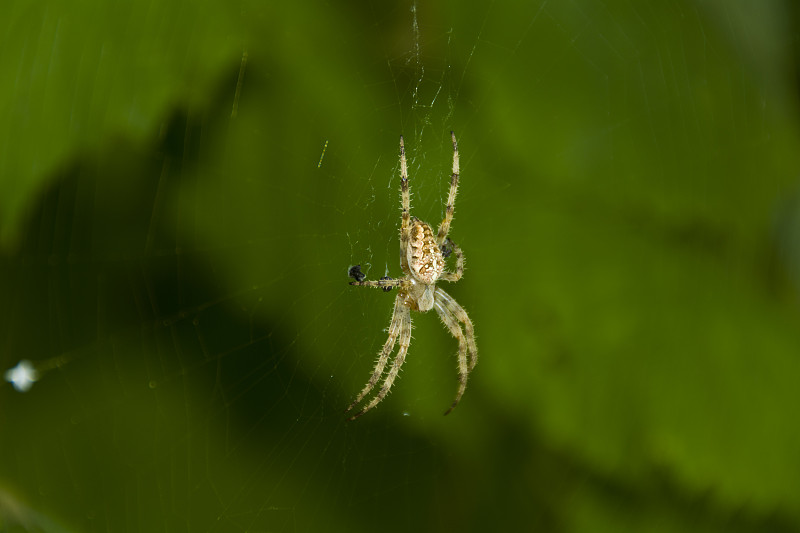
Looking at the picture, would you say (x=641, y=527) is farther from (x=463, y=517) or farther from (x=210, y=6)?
(x=210, y=6)

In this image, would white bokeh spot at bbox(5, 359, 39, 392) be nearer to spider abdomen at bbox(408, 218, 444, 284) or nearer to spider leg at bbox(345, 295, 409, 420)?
spider leg at bbox(345, 295, 409, 420)

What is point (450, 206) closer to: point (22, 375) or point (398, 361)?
point (398, 361)

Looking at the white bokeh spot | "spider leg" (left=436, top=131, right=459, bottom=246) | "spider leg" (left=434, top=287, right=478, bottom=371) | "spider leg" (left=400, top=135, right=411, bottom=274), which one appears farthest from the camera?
"spider leg" (left=434, top=287, right=478, bottom=371)

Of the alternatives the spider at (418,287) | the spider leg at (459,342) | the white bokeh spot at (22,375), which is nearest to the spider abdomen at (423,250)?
the spider at (418,287)

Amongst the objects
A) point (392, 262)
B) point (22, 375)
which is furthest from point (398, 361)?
point (22, 375)

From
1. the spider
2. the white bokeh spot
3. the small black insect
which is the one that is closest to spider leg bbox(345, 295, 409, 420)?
the spider

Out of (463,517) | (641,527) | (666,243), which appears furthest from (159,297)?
(641,527)
